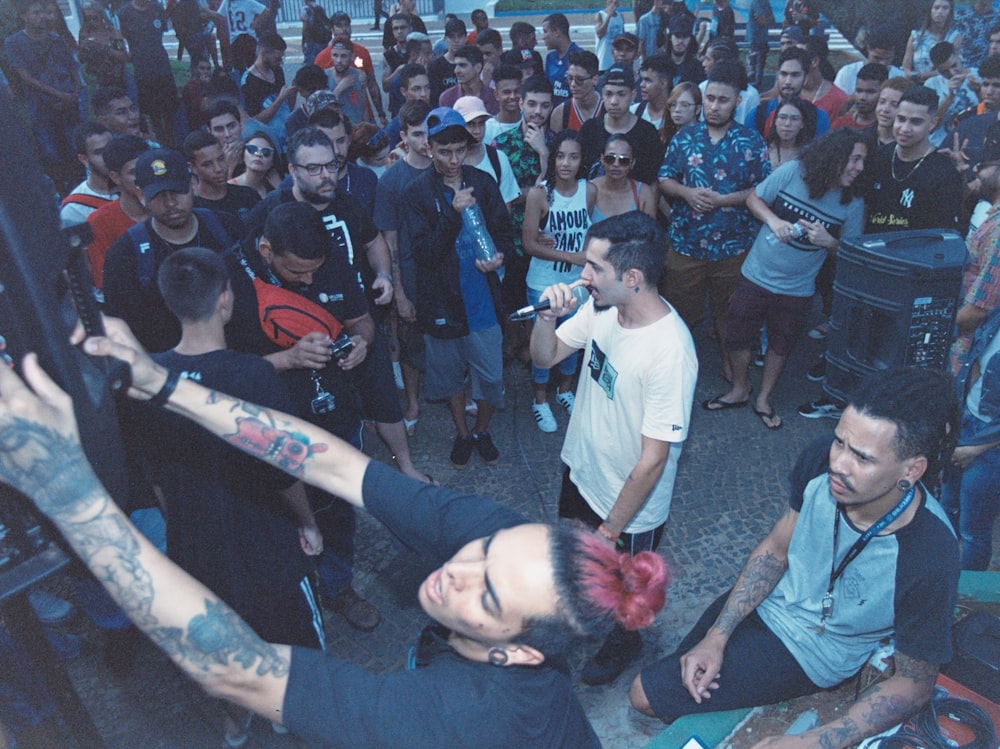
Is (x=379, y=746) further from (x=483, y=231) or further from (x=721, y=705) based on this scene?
(x=483, y=231)

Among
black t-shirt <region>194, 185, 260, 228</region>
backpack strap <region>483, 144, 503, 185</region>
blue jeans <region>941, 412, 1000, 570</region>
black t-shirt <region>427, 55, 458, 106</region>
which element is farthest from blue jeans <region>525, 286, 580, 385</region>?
black t-shirt <region>427, 55, 458, 106</region>

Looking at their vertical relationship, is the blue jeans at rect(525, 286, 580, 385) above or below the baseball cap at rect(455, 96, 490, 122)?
below

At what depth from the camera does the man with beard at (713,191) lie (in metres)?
5.19

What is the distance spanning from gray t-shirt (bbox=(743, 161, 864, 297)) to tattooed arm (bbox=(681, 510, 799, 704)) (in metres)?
2.48

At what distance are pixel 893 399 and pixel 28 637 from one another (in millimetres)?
2830

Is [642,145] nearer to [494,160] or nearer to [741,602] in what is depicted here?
[494,160]

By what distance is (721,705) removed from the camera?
2926 mm

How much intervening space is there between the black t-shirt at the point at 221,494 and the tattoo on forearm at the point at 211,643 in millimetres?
1054

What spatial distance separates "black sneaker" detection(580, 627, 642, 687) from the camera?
137 inches

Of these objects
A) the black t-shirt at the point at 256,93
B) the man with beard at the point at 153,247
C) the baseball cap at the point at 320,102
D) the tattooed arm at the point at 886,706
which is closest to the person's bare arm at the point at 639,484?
the tattooed arm at the point at 886,706

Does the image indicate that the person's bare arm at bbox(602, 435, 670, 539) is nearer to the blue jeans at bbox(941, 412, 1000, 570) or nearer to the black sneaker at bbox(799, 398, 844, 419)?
the blue jeans at bbox(941, 412, 1000, 570)

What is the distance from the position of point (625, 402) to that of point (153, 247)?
7.45ft

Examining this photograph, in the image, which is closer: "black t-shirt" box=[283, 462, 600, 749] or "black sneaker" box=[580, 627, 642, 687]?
"black t-shirt" box=[283, 462, 600, 749]

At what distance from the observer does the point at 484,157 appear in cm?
535
